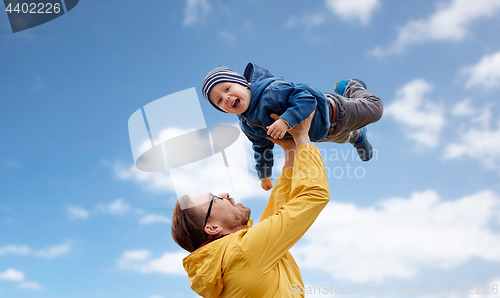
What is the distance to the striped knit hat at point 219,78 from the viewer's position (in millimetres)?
3451

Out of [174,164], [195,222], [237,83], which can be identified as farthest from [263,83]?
[195,222]

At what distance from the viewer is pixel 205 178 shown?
380 centimetres

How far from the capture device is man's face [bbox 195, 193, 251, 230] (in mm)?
3387

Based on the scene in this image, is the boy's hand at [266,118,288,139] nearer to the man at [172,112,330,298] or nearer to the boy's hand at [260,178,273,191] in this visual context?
the man at [172,112,330,298]

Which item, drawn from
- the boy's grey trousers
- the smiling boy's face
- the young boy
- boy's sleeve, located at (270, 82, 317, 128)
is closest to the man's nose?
the young boy

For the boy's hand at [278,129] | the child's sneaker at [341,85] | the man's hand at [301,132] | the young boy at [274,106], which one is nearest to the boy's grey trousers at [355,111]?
the young boy at [274,106]

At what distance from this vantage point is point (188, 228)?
10.9ft

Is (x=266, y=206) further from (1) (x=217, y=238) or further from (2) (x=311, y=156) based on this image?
(2) (x=311, y=156)

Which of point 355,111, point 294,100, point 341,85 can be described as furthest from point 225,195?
point 341,85

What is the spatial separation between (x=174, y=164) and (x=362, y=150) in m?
2.53

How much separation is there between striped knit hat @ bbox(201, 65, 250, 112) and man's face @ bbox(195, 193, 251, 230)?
959 millimetres

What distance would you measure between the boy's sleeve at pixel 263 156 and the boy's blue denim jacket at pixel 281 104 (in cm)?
25

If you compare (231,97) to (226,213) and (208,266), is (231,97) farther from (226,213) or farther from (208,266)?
(208,266)

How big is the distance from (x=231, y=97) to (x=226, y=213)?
1.09 meters
